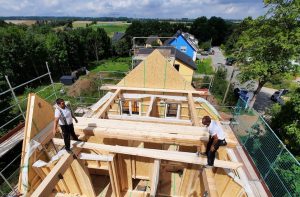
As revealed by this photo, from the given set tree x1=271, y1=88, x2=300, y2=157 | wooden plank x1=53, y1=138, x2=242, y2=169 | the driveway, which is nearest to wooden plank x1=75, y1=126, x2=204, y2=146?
wooden plank x1=53, y1=138, x2=242, y2=169

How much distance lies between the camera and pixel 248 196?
4.20m

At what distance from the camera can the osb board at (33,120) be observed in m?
4.77

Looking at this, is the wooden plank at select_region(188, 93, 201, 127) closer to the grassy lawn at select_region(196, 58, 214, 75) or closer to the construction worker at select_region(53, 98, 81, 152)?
the construction worker at select_region(53, 98, 81, 152)

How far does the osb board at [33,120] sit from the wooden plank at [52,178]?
1.03 meters

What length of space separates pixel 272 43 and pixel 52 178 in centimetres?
1331

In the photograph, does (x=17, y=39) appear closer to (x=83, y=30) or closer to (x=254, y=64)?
(x=83, y=30)

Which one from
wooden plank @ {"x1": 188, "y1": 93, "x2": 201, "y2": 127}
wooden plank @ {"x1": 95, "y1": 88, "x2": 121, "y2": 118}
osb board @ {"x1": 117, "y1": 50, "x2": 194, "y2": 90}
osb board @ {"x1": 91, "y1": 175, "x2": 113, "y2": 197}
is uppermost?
osb board @ {"x1": 117, "y1": 50, "x2": 194, "y2": 90}

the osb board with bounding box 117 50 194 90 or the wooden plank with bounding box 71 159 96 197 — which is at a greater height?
the osb board with bounding box 117 50 194 90

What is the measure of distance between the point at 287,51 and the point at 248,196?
10.3 metres

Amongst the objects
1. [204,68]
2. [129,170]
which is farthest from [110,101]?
[204,68]

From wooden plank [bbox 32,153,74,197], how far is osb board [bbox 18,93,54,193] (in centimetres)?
103

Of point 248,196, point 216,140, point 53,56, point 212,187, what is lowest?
point 53,56

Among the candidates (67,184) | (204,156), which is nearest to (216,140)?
(204,156)

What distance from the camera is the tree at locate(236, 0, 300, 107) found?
10.2 meters
